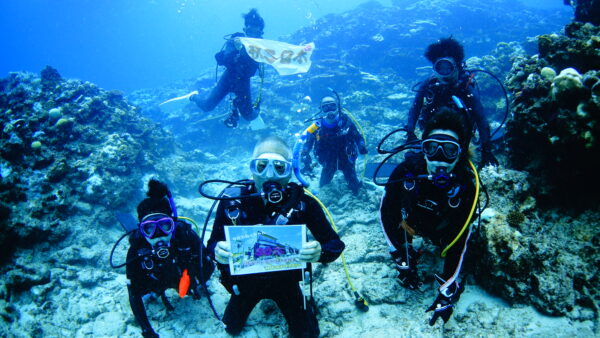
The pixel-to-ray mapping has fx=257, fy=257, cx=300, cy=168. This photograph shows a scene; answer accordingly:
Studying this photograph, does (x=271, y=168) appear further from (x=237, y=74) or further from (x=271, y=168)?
(x=237, y=74)

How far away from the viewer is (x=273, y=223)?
2.64 meters

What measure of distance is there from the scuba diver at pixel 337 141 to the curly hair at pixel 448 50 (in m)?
2.27

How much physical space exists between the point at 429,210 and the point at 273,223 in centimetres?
175

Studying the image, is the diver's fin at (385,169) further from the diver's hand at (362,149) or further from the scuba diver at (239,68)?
the scuba diver at (239,68)

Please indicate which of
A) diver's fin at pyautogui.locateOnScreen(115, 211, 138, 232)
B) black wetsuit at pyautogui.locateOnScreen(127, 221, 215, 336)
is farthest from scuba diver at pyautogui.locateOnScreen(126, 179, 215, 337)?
diver's fin at pyautogui.locateOnScreen(115, 211, 138, 232)

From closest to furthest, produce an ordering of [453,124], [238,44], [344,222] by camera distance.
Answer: [453,124]
[344,222]
[238,44]

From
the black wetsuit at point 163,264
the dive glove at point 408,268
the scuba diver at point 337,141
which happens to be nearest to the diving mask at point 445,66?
the scuba diver at point 337,141

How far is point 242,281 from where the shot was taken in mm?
2910

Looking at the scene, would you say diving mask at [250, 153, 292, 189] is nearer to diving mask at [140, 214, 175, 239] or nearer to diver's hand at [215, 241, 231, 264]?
diver's hand at [215, 241, 231, 264]

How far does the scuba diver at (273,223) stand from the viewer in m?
2.66

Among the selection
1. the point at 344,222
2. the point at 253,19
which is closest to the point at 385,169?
the point at 344,222

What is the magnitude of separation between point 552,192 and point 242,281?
4028mm

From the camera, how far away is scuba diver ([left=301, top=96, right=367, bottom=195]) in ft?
21.5

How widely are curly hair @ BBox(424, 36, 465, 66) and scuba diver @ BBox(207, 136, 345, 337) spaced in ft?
13.2
